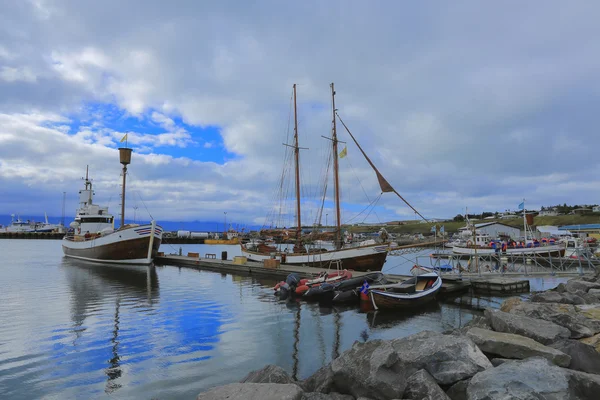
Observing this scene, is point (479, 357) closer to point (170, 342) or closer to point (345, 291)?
point (170, 342)

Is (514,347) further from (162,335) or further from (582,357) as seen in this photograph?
(162,335)

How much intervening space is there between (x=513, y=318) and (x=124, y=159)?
171ft

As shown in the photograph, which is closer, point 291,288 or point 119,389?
point 119,389

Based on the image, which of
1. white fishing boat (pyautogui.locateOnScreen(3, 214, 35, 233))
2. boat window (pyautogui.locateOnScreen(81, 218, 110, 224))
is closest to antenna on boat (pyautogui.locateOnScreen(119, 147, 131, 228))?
boat window (pyautogui.locateOnScreen(81, 218, 110, 224))

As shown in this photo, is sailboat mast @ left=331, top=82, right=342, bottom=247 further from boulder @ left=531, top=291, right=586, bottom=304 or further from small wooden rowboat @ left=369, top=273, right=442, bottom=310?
boulder @ left=531, top=291, right=586, bottom=304

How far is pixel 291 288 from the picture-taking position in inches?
979

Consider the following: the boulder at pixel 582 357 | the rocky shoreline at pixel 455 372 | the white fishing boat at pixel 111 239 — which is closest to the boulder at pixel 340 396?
the rocky shoreline at pixel 455 372

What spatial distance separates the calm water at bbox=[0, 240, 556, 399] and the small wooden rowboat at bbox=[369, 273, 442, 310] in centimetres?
89

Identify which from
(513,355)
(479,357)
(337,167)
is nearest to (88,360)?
(479,357)

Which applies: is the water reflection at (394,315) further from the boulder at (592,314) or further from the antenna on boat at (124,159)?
the antenna on boat at (124,159)

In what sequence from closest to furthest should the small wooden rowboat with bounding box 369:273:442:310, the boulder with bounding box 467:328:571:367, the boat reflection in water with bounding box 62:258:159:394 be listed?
1. the boulder with bounding box 467:328:571:367
2. the boat reflection in water with bounding box 62:258:159:394
3. the small wooden rowboat with bounding box 369:273:442:310

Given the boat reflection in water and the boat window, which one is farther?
the boat window

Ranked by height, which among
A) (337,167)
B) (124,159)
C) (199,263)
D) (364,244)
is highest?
(124,159)

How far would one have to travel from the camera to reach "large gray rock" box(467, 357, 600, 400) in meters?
5.39
